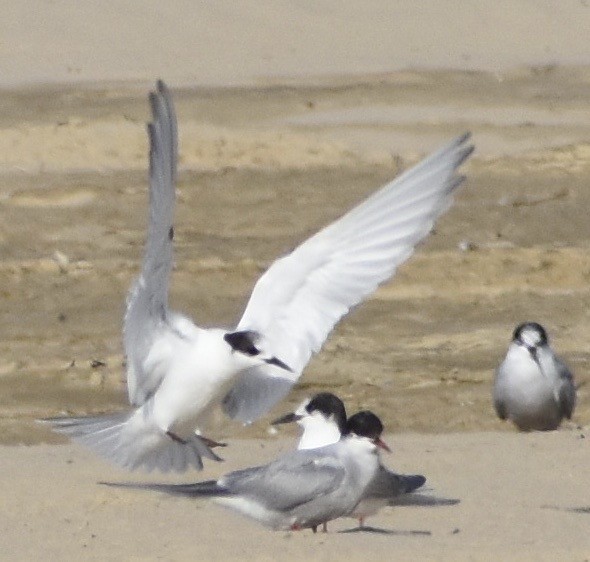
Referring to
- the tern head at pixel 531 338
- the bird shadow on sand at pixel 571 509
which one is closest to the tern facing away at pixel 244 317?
the bird shadow on sand at pixel 571 509

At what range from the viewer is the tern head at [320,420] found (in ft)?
27.3

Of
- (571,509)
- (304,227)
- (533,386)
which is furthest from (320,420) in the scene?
(304,227)

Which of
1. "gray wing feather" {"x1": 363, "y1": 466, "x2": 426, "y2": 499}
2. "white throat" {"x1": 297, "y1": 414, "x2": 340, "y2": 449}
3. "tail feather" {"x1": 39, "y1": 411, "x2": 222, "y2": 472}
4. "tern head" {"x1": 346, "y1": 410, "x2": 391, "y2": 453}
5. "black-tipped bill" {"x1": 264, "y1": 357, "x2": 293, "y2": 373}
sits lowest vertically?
"gray wing feather" {"x1": 363, "y1": 466, "x2": 426, "y2": 499}

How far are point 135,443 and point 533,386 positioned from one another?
339 cm

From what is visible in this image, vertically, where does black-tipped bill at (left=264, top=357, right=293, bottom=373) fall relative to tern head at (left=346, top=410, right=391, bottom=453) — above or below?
above

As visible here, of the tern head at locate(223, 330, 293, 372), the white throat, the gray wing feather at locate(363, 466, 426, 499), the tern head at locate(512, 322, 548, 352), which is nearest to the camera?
the gray wing feather at locate(363, 466, 426, 499)

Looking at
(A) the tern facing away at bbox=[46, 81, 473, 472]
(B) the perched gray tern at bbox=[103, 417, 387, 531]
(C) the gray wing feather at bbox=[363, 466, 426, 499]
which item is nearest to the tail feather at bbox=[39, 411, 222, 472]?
(A) the tern facing away at bbox=[46, 81, 473, 472]

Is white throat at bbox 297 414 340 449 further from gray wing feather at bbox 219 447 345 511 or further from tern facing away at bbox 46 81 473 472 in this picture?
gray wing feather at bbox 219 447 345 511

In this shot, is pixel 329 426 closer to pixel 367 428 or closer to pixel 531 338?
pixel 367 428

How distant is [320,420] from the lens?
8.41 meters

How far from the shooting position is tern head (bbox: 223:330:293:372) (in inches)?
297

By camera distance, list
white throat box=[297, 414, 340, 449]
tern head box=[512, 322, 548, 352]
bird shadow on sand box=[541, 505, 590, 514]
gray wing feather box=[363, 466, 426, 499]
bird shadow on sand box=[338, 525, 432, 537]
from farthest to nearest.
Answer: tern head box=[512, 322, 548, 352], white throat box=[297, 414, 340, 449], bird shadow on sand box=[541, 505, 590, 514], gray wing feather box=[363, 466, 426, 499], bird shadow on sand box=[338, 525, 432, 537]

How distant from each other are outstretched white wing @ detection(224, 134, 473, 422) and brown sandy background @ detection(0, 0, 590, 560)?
78cm

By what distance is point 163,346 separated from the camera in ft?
25.4
